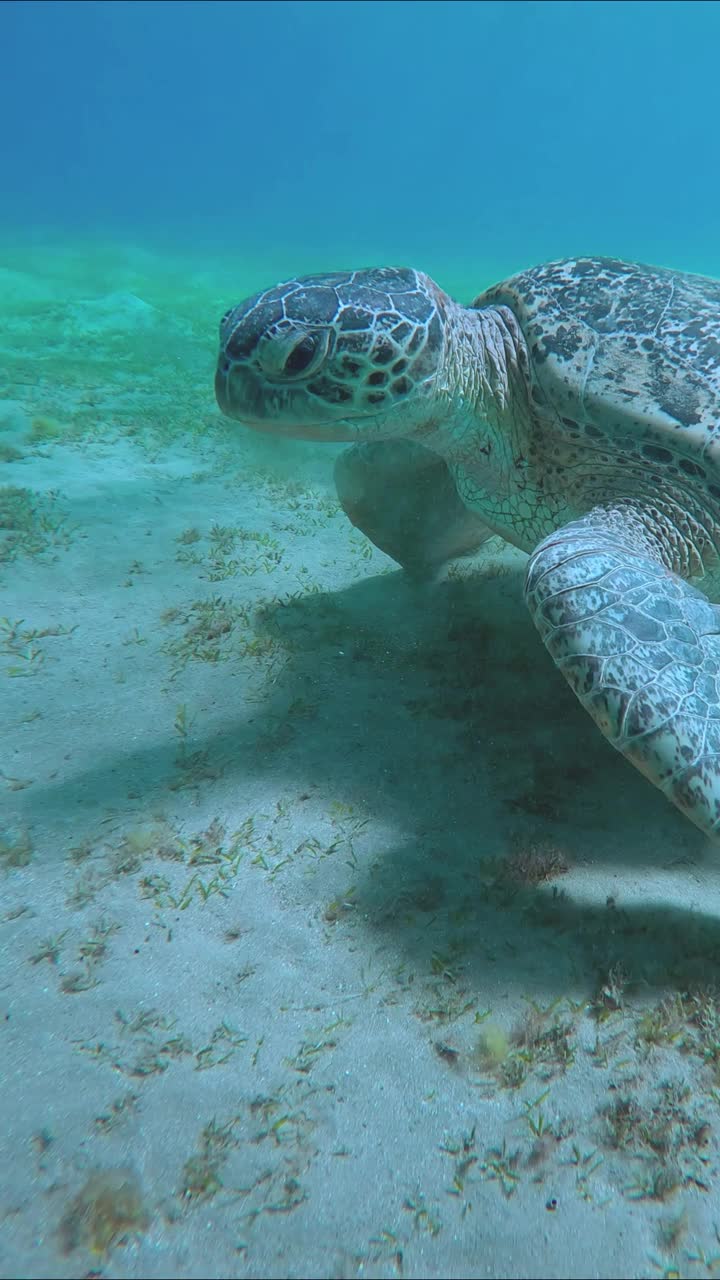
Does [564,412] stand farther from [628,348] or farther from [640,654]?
[640,654]

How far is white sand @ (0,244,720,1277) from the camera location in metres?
1.31

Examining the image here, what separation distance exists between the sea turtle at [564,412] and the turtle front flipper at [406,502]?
0.64 meters

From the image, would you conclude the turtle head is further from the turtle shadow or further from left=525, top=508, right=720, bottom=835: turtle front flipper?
the turtle shadow

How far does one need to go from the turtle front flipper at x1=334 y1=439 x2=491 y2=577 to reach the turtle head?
1110 mm

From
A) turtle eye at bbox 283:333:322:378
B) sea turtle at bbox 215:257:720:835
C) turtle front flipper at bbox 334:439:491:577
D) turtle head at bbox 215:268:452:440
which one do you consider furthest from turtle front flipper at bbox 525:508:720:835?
turtle front flipper at bbox 334:439:491:577

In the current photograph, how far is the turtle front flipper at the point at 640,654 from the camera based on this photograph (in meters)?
1.79

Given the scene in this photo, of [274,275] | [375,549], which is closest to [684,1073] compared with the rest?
[375,549]

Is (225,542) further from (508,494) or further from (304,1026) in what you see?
(304,1026)

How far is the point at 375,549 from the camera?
188 inches

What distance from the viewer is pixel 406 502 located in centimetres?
388

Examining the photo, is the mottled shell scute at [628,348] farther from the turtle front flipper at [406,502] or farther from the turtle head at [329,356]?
the turtle front flipper at [406,502]

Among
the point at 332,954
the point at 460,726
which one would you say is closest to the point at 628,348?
the point at 460,726

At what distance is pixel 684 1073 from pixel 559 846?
77 cm

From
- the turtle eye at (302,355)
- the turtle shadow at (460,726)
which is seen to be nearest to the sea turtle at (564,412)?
the turtle eye at (302,355)
